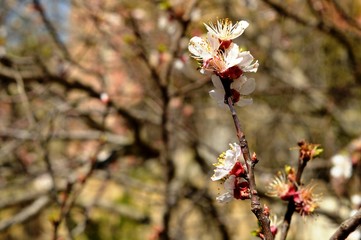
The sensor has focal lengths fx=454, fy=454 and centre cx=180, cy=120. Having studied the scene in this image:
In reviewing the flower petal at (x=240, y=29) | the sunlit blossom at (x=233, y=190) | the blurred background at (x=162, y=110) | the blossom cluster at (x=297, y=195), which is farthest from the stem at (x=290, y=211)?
the blurred background at (x=162, y=110)

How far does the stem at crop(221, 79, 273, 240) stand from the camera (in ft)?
2.87

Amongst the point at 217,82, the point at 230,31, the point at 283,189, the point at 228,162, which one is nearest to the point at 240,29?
the point at 230,31

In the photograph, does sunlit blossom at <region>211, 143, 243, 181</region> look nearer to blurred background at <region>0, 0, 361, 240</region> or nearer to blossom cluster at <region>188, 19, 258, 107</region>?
blossom cluster at <region>188, 19, 258, 107</region>

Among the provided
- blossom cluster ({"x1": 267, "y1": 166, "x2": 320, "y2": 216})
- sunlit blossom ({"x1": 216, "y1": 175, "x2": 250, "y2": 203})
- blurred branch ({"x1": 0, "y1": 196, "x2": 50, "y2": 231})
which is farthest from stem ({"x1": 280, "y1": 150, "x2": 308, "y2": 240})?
blurred branch ({"x1": 0, "y1": 196, "x2": 50, "y2": 231})

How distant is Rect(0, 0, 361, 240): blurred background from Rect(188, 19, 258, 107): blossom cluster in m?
0.88

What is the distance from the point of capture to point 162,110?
2588mm

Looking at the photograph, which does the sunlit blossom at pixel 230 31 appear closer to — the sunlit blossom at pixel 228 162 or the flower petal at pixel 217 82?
the flower petal at pixel 217 82

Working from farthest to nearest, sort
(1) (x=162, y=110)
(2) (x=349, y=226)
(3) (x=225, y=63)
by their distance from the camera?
(1) (x=162, y=110) < (3) (x=225, y=63) < (2) (x=349, y=226)

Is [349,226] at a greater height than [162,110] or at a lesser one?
lesser

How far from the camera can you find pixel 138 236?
696 centimetres

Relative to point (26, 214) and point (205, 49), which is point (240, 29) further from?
point (26, 214)

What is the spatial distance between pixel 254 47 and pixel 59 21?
7.40 ft

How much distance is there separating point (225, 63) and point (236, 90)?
8cm

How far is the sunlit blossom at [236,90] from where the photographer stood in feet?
3.31
